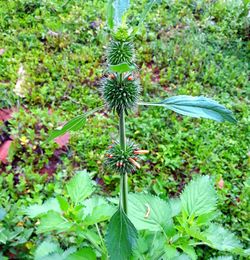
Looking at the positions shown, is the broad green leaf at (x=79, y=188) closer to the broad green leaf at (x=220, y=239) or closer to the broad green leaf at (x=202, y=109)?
the broad green leaf at (x=220, y=239)

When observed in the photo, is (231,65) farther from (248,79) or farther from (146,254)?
(146,254)

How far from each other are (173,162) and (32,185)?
3.57 feet

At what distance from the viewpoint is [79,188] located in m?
1.84

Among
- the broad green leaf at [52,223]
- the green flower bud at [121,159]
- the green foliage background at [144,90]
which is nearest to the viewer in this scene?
the green flower bud at [121,159]

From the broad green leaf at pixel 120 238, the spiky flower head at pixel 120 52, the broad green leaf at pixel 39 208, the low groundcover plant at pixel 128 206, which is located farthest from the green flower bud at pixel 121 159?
the broad green leaf at pixel 39 208

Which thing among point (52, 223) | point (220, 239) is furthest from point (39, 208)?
point (220, 239)

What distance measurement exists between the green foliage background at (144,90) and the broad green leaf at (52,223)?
23.5 inches

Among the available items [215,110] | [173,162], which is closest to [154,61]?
[173,162]

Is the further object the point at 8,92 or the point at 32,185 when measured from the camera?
the point at 8,92

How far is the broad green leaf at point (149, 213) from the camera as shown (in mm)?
1665

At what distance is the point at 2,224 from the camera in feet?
7.29

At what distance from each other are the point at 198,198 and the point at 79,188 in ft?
1.95

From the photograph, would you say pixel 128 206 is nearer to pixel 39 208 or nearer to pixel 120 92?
pixel 39 208

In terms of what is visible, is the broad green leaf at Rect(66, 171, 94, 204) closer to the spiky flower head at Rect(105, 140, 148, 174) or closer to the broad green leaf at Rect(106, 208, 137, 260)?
the spiky flower head at Rect(105, 140, 148, 174)
